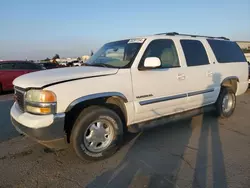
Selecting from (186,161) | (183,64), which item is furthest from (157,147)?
(183,64)

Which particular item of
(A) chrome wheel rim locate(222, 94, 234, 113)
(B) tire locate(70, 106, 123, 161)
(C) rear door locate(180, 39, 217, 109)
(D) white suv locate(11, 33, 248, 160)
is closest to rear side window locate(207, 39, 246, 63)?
(D) white suv locate(11, 33, 248, 160)

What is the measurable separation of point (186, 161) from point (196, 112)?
5.66ft

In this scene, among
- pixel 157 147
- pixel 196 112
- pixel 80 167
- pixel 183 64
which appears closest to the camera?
pixel 80 167

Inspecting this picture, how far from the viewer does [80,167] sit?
3480 millimetres

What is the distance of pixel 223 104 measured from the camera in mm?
5855

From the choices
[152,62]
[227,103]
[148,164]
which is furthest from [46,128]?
[227,103]

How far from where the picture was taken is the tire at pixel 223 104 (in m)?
5.67

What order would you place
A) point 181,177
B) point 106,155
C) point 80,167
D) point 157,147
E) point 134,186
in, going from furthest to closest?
1. point 157,147
2. point 106,155
3. point 80,167
4. point 181,177
5. point 134,186

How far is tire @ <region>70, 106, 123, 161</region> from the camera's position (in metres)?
3.44

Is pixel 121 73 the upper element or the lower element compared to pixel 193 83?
upper

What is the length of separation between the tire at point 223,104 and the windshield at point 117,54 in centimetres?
267

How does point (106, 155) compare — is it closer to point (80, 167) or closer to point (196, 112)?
point (80, 167)

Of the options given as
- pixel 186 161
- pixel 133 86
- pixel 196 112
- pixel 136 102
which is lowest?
pixel 186 161

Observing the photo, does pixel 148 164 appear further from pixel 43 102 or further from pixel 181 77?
pixel 181 77
